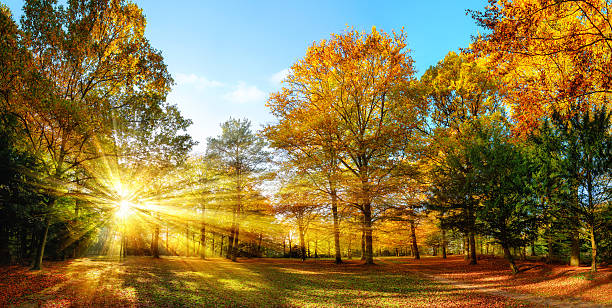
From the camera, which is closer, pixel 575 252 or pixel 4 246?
pixel 575 252

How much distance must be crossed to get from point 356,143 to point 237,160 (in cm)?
1394

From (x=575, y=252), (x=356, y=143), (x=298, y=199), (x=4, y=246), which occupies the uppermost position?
(x=356, y=143)

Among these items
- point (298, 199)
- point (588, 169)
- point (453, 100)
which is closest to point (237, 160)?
point (298, 199)

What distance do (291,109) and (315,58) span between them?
3.91 metres

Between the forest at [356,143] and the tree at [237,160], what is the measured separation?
1.50 metres

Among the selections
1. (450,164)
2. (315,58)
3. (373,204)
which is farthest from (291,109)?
(450,164)

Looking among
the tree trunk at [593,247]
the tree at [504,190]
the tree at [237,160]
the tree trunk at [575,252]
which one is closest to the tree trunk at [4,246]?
the tree at [237,160]

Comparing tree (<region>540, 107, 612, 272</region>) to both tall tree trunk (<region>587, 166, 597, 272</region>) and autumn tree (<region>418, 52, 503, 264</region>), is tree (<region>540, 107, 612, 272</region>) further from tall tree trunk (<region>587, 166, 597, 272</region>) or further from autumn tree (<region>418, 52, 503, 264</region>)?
autumn tree (<region>418, 52, 503, 264</region>)

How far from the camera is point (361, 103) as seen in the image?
19.7 m

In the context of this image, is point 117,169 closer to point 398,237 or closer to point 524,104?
point 524,104

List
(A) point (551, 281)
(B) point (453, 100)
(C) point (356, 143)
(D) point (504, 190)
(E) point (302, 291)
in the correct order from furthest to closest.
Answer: (B) point (453, 100), (C) point (356, 143), (D) point (504, 190), (A) point (551, 281), (E) point (302, 291)

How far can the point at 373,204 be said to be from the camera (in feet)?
60.5

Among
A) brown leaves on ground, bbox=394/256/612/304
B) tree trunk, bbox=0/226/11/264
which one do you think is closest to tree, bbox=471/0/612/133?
brown leaves on ground, bbox=394/256/612/304

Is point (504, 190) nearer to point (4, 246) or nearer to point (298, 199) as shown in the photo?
point (298, 199)
